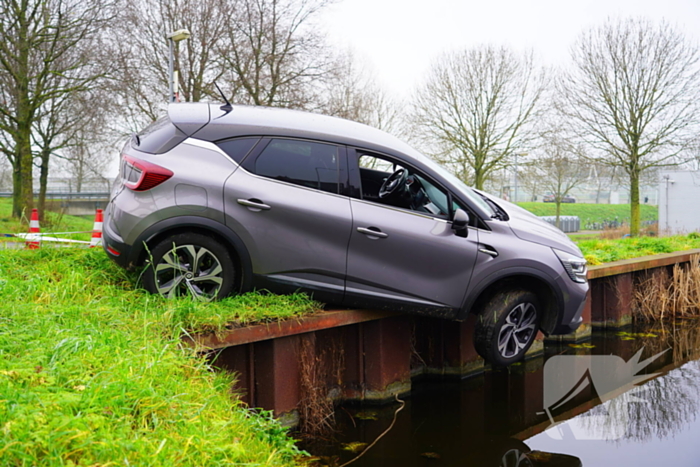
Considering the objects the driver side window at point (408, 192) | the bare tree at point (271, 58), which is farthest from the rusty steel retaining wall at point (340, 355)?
the bare tree at point (271, 58)

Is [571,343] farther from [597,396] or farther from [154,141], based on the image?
[154,141]

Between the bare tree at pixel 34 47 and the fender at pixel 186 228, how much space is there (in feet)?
51.9

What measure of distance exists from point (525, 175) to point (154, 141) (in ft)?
84.9

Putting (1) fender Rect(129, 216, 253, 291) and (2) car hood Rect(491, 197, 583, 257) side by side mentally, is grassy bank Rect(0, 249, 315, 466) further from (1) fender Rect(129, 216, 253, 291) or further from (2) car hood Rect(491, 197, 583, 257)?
(2) car hood Rect(491, 197, 583, 257)

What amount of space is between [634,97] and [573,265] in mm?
→ 22509

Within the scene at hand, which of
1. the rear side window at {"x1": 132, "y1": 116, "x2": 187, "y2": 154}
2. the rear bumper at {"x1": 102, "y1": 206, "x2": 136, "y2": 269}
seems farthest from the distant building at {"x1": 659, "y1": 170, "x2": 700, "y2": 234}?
the rear bumper at {"x1": 102, "y1": 206, "x2": 136, "y2": 269}

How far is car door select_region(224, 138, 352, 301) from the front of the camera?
5.00m

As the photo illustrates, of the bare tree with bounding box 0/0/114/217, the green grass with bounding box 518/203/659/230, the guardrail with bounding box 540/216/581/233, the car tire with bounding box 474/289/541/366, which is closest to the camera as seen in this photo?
the car tire with bounding box 474/289/541/366

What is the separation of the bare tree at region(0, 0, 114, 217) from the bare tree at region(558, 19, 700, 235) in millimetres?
18853

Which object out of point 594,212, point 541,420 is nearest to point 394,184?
point 541,420

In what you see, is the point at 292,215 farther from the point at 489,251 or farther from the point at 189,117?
the point at 489,251

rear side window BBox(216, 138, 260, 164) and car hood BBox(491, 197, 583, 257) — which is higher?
rear side window BBox(216, 138, 260, 164)

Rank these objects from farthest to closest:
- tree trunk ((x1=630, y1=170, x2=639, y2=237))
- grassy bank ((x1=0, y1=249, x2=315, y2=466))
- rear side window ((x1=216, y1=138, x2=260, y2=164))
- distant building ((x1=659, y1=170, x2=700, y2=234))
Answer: distant building ((x1=659, y1=170, x2=700, y2=234)) < tree trunk ((x1=630, y1=170, x2=639, y2=237)) < rear side window ((x1=216, y1=138, x2=260, y2=164)) < grassy bank ((x1=0, y1=249, x2=315, y2=466))

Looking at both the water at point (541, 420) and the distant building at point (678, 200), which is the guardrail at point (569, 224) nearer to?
the distant building at point (678, 200)
